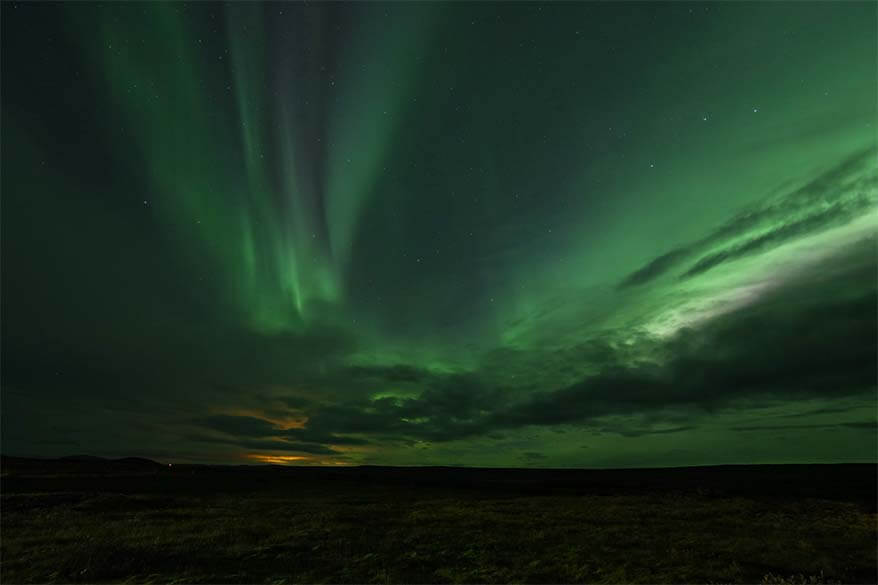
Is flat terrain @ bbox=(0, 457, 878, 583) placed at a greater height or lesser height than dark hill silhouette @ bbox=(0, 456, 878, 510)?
lesser

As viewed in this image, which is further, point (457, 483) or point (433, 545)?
point (457, 483)

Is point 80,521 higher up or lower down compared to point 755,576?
higher up

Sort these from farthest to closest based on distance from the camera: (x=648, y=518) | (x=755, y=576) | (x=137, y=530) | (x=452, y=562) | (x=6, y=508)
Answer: (x=6, y=508) → (x=648, y=518) → (x=137, y=530) → (x=452, y=562) → (x=755, y=576)

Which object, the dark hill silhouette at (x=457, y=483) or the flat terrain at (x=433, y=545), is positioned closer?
the flat terrain at (x=433, y=545)

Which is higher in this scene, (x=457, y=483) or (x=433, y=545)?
(x=457, y=483)

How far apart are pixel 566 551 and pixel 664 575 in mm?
5170

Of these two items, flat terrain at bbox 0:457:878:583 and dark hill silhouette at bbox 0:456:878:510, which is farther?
dark hill silhouette at bbox 0:456:878:510

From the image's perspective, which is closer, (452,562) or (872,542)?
(452,562)

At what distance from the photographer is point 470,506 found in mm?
41375

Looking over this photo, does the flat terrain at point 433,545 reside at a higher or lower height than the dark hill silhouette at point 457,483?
lower

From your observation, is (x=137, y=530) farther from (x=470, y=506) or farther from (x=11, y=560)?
(x=470, y=506)

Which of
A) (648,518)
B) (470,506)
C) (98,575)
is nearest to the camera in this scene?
(98,575)

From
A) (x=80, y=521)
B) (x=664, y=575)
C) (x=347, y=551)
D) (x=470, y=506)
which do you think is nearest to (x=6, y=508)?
(x=80, y=521)

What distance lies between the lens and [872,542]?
2264 cm
